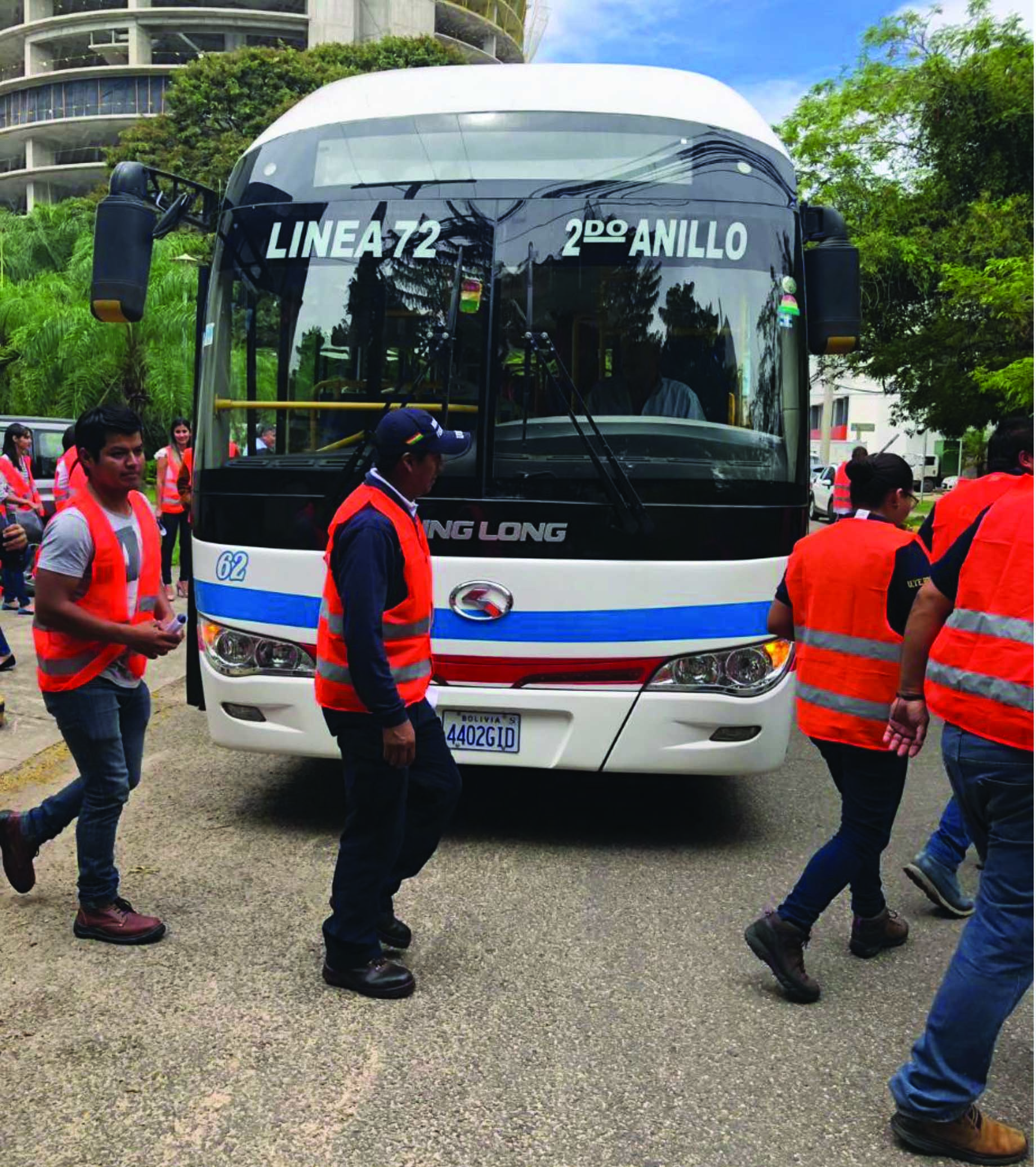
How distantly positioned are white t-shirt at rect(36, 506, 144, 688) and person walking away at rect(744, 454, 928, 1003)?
2228 millimetres

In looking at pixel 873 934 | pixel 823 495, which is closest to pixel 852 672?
pixel 873 934

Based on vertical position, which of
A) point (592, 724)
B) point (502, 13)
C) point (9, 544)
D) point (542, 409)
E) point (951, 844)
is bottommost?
point (951, 844)

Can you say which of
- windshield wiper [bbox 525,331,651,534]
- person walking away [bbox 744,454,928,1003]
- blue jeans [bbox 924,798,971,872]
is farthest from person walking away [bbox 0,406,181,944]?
blue jeans [bbox 924,798,971,872]

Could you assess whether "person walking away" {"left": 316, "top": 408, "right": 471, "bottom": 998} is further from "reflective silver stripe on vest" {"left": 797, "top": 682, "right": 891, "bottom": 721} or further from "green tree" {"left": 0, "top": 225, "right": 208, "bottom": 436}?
"green tree" {"left": 0, "top": 225, "right": 208, "bottom": 436}

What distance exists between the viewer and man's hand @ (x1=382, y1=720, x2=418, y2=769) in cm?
357

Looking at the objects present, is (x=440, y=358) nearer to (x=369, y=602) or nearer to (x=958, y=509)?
(x=369, y=602)

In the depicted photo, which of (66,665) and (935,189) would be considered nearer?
(66,665)

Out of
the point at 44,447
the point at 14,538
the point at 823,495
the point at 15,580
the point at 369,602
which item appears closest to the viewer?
the point at 369,602

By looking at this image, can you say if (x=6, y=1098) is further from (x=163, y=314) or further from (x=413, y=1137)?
(x=163, y=314)

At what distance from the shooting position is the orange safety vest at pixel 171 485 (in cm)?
1234

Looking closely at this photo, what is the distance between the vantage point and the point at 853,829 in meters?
3.88

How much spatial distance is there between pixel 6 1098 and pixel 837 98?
72.8 ft

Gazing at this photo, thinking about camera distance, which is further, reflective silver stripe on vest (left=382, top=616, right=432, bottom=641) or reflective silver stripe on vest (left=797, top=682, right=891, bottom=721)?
reflective silver stripe on vest (left=797, top=682, right=891, bottom=721)

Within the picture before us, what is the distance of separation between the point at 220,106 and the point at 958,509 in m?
46.3
